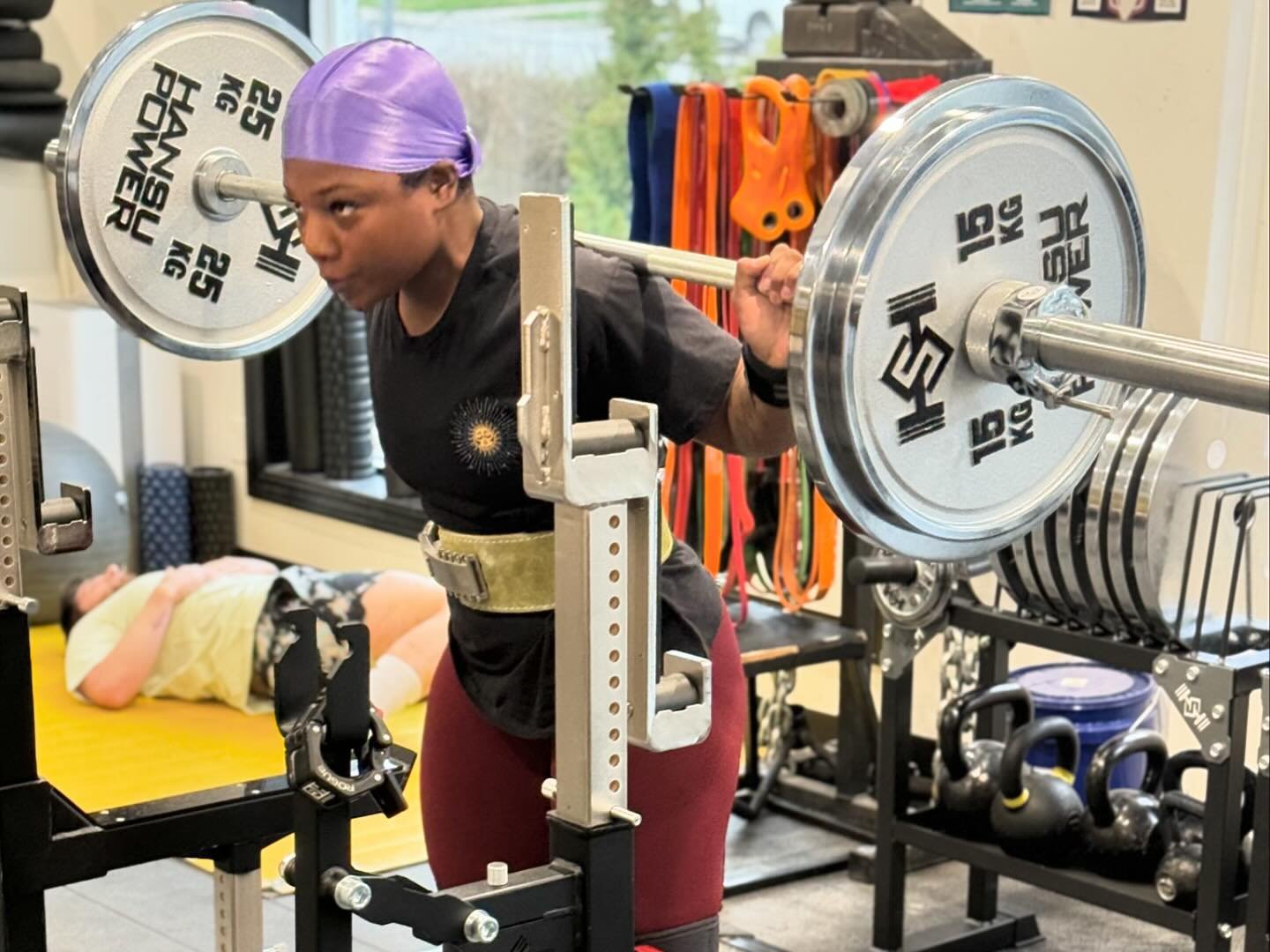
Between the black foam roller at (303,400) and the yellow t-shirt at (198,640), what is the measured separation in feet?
3.23

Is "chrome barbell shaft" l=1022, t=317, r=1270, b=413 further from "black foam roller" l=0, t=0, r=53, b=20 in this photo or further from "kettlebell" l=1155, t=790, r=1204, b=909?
"black foam roller" l=0, t=0, r=53, b=20

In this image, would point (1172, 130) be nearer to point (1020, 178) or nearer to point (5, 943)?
point (1020, 178)

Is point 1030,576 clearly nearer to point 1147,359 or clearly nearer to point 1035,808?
point 1035,808

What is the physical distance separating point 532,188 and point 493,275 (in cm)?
333

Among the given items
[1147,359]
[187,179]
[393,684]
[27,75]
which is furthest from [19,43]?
[1147,359]

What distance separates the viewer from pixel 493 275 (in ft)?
6.93

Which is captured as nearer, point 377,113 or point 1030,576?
point 377,113

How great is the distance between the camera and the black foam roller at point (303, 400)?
5.80m

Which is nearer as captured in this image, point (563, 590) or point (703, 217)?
point (563, 590)

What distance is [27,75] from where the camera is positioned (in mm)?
5531

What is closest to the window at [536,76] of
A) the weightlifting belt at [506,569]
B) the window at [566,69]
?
the window at [566,69]

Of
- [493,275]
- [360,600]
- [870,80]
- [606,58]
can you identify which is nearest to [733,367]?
[493,275]

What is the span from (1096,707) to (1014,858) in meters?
0.52

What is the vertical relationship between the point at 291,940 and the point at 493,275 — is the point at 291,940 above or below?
below
